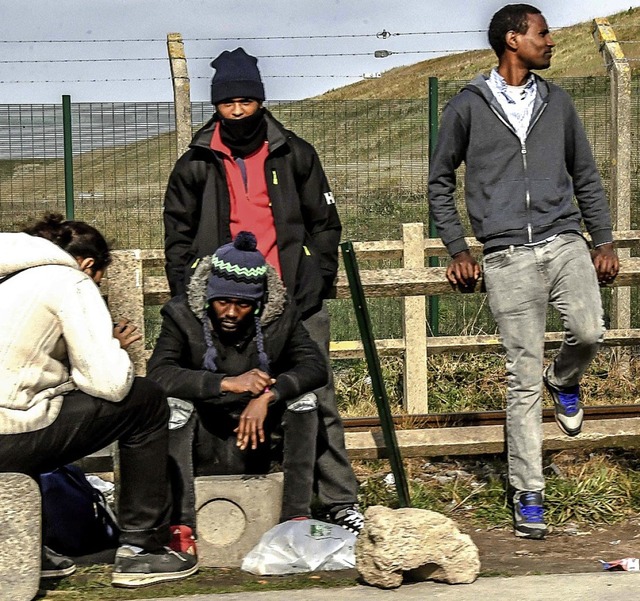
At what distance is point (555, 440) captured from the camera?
19.7 ft

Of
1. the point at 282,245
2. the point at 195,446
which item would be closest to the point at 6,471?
the point at 195,446

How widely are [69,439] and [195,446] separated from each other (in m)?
0.89

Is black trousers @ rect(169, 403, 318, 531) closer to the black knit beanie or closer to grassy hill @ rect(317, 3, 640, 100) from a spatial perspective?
the black knit beanie

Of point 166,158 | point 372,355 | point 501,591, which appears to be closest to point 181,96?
point 166,158

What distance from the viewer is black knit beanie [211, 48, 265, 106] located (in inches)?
213

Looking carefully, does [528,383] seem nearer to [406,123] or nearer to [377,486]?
[377,486]

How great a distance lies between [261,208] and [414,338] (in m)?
2.80

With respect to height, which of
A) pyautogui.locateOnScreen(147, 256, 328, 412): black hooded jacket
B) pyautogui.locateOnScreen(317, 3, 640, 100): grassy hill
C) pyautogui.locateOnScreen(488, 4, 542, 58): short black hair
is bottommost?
pyautogui.locateOnScreen(147, 256, 328, 412): black hooded jacket

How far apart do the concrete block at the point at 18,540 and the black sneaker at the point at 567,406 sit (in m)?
2.35

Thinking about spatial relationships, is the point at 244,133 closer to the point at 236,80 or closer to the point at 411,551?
the point at 236,80

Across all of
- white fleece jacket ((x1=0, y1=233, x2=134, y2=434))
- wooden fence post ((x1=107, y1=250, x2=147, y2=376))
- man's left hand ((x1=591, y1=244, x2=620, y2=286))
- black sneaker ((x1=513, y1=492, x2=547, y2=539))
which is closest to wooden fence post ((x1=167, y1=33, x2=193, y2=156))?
wooden fence post ((x1=107, y1=250, x2=147, y2=376))

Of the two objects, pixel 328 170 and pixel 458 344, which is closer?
pixel 458 344

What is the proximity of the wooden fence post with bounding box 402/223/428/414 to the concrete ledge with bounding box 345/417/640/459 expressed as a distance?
1.82 meters

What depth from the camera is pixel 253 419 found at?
5027 mm
